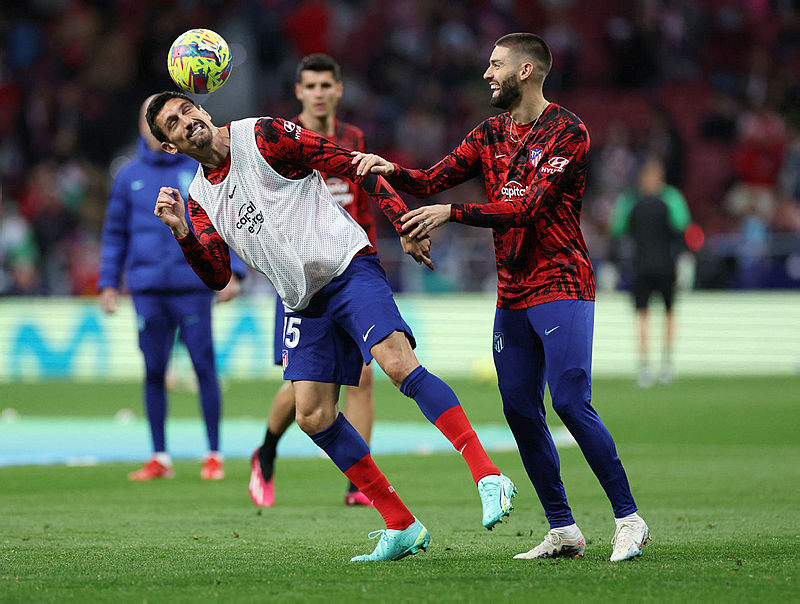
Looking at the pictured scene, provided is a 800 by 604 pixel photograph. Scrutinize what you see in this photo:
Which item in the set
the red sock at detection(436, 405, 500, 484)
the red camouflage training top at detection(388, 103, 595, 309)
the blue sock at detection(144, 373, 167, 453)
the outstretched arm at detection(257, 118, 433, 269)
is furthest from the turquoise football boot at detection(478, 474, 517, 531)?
the blue sock at detection(144, 373, 167, 453)

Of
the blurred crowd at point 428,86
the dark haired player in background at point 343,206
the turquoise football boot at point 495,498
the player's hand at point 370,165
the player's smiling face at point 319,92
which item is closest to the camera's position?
the turquoise football boot at point 495,498

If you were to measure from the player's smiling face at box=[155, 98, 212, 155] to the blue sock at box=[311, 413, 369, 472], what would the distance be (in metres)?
1.48

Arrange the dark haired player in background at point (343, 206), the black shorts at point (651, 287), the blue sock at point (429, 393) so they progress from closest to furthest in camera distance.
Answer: the blue sock at point (429, 393), the dark haired player in background at point (343, 206), the black shorts at point (651, 287)

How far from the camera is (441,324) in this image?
714 inches

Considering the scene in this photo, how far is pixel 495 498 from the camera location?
516cm

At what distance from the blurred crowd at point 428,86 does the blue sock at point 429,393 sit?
50.2ft

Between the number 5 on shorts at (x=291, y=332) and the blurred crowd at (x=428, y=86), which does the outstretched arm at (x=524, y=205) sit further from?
the blurred crowd at (x=428, y=86)

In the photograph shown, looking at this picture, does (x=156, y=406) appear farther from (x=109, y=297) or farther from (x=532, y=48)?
(x=532, y=48)

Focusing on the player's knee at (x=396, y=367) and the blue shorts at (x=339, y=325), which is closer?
the player's knee at (x=396, y=367)

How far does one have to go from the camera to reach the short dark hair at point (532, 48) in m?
5.81

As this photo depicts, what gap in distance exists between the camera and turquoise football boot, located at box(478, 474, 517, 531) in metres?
5.09

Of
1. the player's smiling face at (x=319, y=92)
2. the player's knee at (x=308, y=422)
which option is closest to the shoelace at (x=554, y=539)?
the player's knee at (x=308, y=422)

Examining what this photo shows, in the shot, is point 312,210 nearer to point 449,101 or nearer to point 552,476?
point 552,476

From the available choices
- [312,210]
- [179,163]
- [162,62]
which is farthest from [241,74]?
[312,210]
